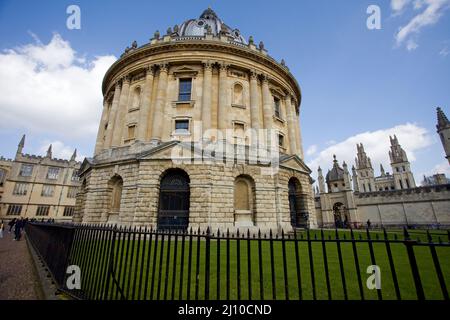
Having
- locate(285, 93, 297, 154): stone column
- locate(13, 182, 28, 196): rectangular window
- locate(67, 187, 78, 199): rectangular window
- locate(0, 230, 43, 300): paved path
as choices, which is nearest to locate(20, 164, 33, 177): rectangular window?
locate(13, 182, 28, 196): rectangular window

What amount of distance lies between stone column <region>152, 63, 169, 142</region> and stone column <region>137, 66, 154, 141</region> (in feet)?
2.51

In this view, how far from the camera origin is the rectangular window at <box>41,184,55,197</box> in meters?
43.2

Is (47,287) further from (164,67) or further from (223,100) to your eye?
(164,67)

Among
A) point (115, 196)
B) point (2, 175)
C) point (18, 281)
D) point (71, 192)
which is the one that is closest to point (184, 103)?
point (115, 196)

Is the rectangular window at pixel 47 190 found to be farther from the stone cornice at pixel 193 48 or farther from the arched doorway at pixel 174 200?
the arched doorway at pixel 174 200

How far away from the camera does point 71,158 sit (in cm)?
4725

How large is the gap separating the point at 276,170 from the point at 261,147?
7.17 ft

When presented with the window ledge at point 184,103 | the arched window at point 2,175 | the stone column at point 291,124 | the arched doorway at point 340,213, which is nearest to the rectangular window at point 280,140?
the stone column at point 291,124

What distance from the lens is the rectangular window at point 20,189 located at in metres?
40.6

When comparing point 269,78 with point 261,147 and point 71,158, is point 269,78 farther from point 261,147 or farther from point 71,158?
point 71,158
